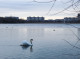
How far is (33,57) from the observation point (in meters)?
15.0

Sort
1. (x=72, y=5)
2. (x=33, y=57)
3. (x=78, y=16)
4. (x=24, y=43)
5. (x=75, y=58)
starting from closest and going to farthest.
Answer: (x=72, y=5)
(x=78, y=16)
(x=75, y=58)
(x=33, y=57)
(x=24, y=43)

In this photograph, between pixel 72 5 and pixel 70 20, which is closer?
pixel 72 5

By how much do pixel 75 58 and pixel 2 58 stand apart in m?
4.97

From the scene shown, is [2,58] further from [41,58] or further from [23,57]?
[41,58]

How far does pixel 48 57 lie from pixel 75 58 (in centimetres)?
186

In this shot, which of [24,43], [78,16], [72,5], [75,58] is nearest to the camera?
[72,5]

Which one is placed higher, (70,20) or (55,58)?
(70,20)

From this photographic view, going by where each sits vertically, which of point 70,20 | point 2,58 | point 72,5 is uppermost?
point 72,5

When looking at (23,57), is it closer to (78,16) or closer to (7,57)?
(7,57)

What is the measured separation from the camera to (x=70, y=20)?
2.96 meters

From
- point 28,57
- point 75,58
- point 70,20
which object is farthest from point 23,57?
point 70,20

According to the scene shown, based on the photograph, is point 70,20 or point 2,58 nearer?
point 70,20

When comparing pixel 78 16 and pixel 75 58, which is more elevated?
pixel 78 16

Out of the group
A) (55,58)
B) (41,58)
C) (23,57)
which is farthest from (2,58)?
(55,58)
